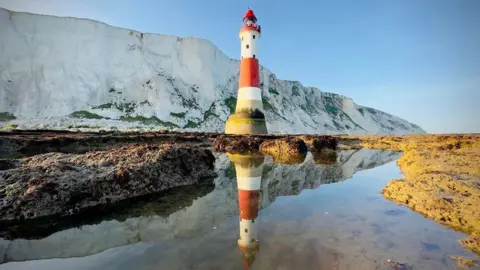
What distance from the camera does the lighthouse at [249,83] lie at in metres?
34.6

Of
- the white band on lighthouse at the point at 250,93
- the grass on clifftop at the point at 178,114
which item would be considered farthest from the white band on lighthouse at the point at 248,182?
the grass on clifftop at the point at 178,114

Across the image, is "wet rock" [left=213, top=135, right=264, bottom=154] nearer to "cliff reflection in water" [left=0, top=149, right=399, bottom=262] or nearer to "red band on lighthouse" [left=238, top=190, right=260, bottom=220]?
"cliff reflection in water" [left=0, top=149, right=399, bottom=262]

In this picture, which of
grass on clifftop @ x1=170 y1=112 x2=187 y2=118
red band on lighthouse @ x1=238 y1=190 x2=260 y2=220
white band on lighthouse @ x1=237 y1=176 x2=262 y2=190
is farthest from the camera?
grass on clifftop @ x1=170 y1=112 x2=187 y2=118

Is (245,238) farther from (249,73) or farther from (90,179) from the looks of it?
(249,73)

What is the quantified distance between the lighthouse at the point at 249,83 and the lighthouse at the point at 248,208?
23.0 meters

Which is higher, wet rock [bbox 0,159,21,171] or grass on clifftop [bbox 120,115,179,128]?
grass on clifftop [bbox 120,115,179,128]

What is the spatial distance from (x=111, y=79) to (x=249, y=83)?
4784cm

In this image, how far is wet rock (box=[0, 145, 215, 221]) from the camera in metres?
5.73

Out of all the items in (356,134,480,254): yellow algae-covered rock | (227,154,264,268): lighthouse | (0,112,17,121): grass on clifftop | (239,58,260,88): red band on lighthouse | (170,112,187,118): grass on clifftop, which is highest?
(239,58,260,88): red band on lighthouse

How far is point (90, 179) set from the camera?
6.79 meters

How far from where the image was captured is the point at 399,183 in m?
8.43

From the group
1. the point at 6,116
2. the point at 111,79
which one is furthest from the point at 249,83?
the point at 111,79

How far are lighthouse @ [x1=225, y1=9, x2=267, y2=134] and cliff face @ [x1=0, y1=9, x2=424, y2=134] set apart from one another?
2938 cm

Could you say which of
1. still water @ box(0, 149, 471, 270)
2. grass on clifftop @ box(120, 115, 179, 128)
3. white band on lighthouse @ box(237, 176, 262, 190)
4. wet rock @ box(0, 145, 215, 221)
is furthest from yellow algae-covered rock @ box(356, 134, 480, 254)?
grass on clifftop @ box(120, 115, 179, 128)
